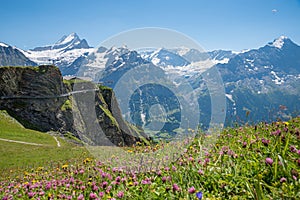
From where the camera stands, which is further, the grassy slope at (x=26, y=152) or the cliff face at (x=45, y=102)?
the cliff face at (x=45, y=102)

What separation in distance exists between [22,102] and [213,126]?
258ft

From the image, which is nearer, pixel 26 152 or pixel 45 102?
pixel 26 152

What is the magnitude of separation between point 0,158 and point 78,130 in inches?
2456

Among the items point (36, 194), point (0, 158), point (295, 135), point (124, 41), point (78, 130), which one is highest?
point (124, 41)

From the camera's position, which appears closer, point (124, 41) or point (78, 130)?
point (124, 41)

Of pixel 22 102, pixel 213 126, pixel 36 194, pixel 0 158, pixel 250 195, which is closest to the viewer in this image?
pixel 250 195

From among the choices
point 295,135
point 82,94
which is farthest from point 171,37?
point 82,94

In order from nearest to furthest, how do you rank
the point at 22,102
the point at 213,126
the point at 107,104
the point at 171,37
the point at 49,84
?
the point at 213,126, the point at 171,37, the point at 22,102, the point at 49,84, the point at 107,104

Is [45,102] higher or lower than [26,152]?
higher

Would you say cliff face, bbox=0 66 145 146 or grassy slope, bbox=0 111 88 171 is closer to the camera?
grassy slope, bbox=0 111 88 171

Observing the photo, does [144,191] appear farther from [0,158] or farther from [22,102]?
[22,102]

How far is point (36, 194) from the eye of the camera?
593 centimetres

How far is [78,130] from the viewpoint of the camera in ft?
310

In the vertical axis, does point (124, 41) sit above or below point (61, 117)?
above
